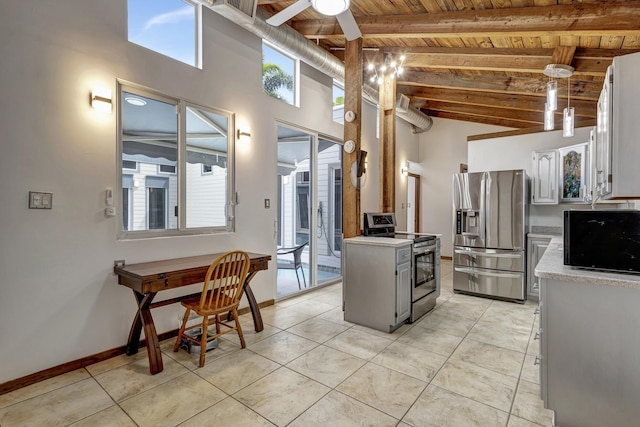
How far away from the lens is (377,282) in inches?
135

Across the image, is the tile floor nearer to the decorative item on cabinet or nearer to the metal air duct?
the decorative item on cabinet

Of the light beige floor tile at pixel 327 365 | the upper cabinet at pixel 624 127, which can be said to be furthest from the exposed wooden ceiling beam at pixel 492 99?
the light beige floor tile at pixel 327 365

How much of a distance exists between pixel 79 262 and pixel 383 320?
2819mm

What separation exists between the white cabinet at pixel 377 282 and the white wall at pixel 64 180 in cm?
178

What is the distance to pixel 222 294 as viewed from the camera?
2.91m

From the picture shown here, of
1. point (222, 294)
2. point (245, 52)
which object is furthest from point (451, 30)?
point (222, 294)

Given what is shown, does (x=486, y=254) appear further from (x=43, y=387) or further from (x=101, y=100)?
(x=43, y=387)

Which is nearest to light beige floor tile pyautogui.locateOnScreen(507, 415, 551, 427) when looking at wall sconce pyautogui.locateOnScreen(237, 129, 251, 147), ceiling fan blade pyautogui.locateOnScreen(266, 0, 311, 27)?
ceiling fan blade pyautogui.locateOnScreen(266, 0, 311, 27)

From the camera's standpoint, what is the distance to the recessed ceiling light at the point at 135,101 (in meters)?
2.94

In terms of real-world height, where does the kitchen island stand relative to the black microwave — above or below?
below

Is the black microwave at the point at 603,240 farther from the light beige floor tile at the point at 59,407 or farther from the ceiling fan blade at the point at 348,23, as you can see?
the light beige floor tile at the point at 59,407

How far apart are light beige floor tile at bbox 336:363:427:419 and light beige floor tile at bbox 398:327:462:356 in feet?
1.96

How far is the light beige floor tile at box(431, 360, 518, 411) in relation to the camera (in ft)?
7.23

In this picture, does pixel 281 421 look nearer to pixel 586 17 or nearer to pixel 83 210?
pixel 83 210
